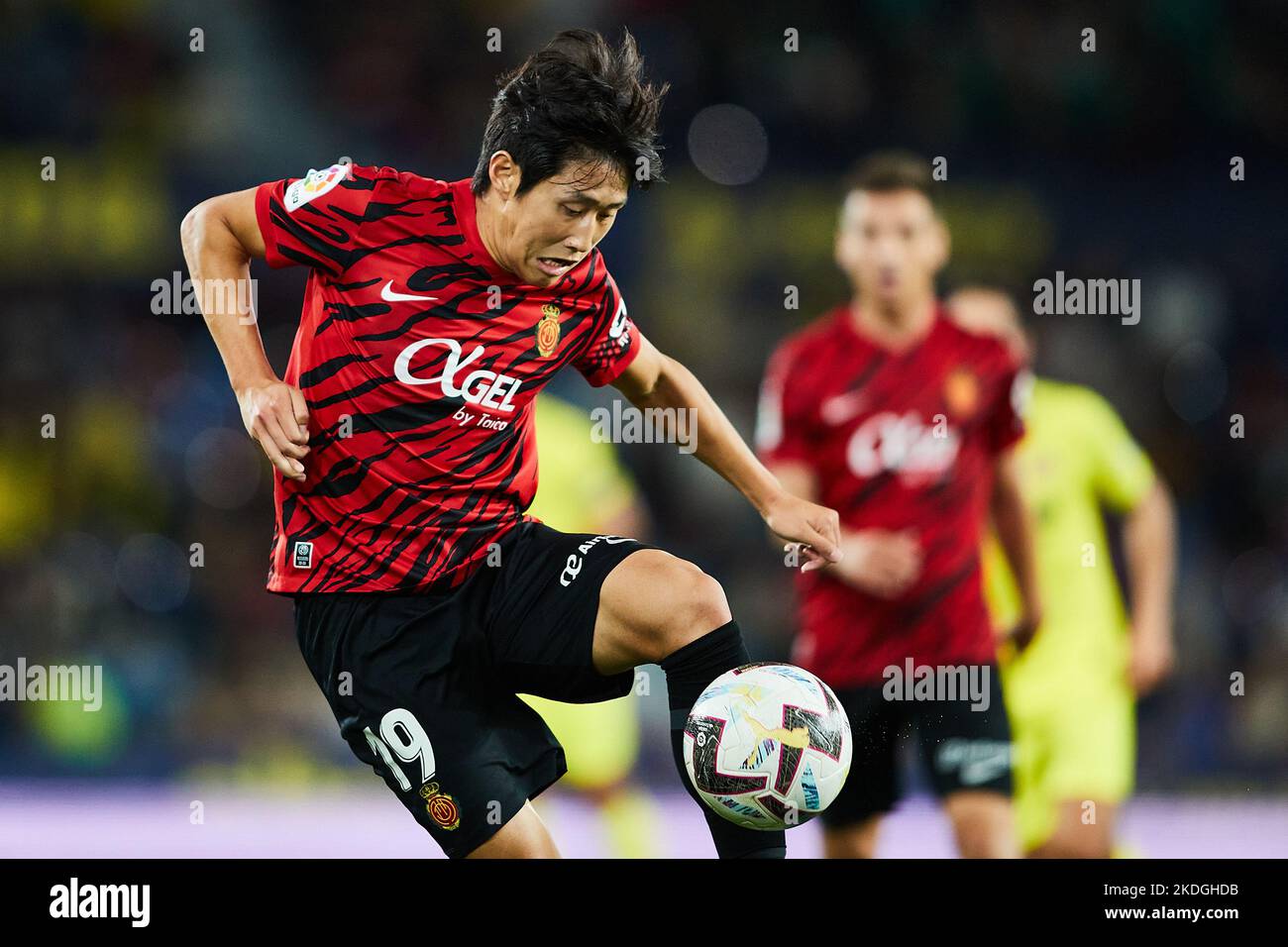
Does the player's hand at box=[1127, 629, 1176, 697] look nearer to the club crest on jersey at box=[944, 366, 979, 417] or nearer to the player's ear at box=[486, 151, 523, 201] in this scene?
the club crest on jersey at box=[944, 366, 979, 417]

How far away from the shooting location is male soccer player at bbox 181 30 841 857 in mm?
3113

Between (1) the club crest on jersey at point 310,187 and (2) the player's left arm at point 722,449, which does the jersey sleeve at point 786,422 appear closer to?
(2) the player's left arm at point 722,449

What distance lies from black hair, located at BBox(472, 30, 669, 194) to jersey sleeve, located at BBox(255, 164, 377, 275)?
0.27 metres

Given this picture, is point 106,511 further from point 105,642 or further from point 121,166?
point 121,166

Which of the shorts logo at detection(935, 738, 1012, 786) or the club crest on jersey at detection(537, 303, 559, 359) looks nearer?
the club crest on jersey at detection(537, 303, 559, 359)

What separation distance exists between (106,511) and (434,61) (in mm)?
3396

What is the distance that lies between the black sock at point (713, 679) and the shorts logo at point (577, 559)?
0.93 feet

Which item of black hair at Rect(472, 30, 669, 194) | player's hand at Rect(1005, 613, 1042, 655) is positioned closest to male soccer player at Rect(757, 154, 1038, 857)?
player's hand at Rect(1005, 613, 1042, 655)

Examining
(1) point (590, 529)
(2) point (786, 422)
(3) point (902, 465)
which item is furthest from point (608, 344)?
(1) point (590, 529)

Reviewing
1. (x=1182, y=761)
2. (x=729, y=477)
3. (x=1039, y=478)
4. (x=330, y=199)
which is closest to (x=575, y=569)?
(x=729, y=477)

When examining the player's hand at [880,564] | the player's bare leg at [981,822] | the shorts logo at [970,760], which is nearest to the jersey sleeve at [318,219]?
the player's hand at [880,564]

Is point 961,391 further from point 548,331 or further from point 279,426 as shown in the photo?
point 279,426

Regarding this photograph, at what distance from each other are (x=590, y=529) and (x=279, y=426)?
9.64ft

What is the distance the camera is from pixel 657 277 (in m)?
8.28
